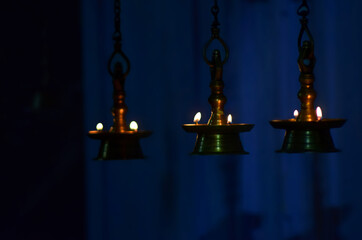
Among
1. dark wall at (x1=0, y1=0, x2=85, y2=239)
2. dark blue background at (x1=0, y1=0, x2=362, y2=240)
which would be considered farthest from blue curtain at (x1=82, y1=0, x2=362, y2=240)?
dark wall at (x1=0, y1=0, x2=85, y2=239)

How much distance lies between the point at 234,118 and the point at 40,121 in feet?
4.79

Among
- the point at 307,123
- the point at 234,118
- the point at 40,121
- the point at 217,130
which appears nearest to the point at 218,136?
the point at 217,130

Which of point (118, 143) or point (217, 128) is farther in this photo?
point (118, 143)

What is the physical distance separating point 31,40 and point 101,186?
3.93 feet

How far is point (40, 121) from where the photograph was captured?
4137 mm

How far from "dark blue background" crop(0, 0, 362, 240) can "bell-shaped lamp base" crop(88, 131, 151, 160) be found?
1554 millimetres

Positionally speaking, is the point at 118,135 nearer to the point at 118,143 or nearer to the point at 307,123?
the point at 118,143

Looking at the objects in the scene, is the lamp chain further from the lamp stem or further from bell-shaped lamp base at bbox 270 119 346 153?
the lamp stem

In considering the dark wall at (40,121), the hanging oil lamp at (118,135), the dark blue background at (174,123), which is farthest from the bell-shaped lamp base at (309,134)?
the dark wall at (40,121)

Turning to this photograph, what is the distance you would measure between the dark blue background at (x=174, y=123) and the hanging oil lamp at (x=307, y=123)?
154 cm

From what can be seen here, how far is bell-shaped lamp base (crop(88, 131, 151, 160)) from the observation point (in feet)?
7.14

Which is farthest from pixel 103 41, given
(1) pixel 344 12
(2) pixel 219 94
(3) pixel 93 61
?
(2) pixel 219 94

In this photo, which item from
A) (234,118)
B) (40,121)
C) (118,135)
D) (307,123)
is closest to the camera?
(307,123)

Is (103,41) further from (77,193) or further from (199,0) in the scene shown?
(77,193)
